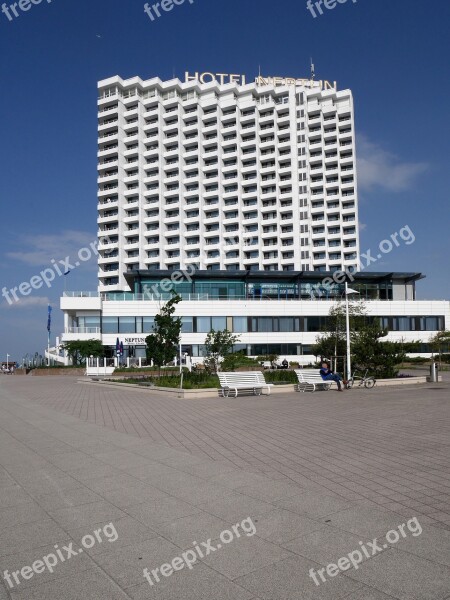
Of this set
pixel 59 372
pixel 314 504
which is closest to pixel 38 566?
pixel 314 504

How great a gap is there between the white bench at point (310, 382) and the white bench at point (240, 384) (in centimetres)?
148

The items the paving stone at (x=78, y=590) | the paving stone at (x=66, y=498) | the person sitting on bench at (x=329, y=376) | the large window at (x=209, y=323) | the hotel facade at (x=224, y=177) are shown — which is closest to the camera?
the paving stone at (x=78, y=590)

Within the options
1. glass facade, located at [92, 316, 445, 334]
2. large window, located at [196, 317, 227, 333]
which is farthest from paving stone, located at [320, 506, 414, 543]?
large window, located at [196, 317, 227, 333]

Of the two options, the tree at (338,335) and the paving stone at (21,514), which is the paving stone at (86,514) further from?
the tree at (338,335)

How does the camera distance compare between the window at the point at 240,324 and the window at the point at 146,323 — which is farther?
the window at the point at 240,324

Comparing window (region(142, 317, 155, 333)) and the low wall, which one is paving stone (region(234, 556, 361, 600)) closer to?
the low wall

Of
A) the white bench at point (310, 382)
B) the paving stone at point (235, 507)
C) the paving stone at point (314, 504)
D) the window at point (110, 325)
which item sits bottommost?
the paving stone at point (235, 507)

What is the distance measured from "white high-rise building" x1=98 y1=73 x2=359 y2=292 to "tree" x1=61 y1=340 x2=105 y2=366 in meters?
38.5

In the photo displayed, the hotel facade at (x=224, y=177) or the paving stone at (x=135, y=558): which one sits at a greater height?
the hotel facade at (x=224, y=177)

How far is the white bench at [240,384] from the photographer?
794 inches

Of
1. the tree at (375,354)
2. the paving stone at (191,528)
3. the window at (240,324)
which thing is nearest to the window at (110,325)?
the window at (240,324)

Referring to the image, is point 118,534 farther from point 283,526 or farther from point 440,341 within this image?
point 440,341

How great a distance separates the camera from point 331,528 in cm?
499

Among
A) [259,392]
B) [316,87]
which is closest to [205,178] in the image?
[316,87]
